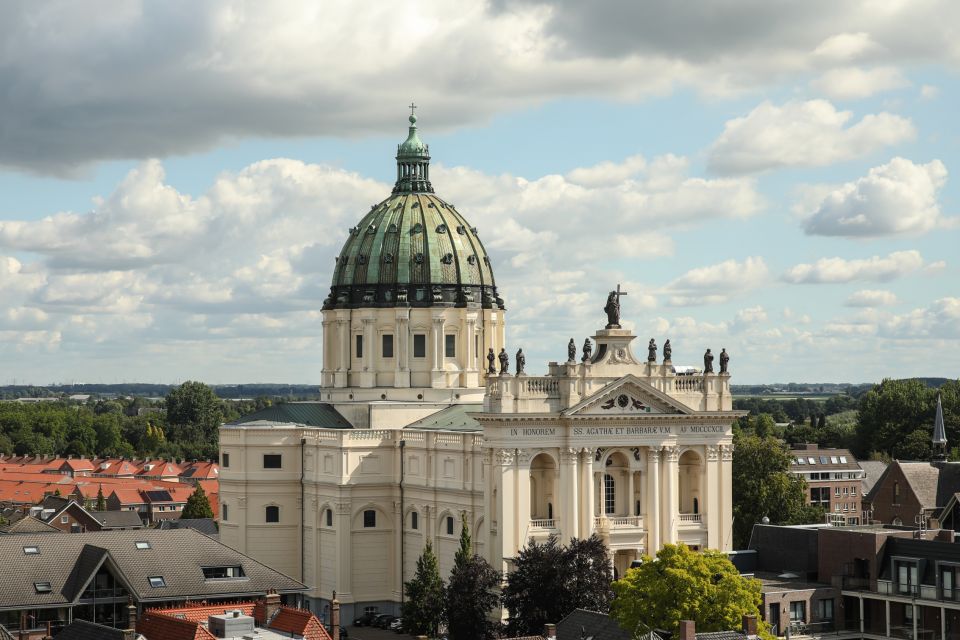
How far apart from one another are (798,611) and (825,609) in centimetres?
218

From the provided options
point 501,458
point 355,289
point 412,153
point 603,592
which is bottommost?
point 603,592

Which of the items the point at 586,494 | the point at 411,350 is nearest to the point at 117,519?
the point at 411,350

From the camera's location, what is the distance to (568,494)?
375 feet

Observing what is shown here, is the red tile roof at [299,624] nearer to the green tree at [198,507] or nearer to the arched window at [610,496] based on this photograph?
the arched window at [610,496]

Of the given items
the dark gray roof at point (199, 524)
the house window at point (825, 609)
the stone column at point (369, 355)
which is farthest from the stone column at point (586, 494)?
the dark gray roof at point (199, 524)

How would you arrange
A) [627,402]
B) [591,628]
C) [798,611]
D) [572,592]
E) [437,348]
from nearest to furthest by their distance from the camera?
[591,628], [798,611], [572,592], [627,402], [437,348]

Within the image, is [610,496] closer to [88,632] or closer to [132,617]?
[132,617]

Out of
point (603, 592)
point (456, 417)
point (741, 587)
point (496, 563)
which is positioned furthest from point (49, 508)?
point (741, 587)

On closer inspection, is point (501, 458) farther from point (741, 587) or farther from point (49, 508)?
point (49, 508)

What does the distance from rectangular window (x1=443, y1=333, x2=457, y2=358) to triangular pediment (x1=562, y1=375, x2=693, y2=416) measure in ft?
83.8

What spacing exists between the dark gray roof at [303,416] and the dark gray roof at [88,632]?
53062 mm

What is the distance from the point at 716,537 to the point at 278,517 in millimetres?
34593

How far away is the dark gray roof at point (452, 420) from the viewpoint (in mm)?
126019

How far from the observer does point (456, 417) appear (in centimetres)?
12975
